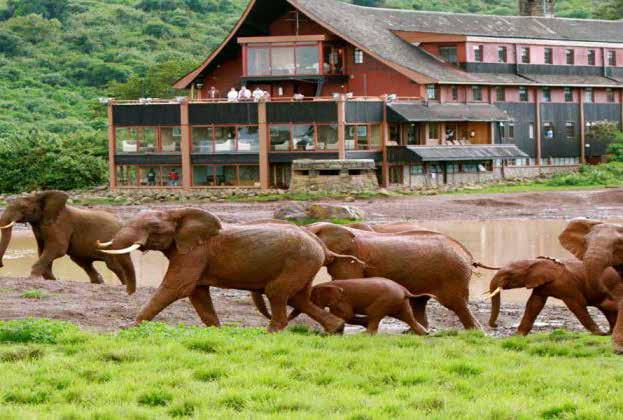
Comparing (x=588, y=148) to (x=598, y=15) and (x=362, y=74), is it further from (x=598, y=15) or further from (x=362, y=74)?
(x=598, y=15)

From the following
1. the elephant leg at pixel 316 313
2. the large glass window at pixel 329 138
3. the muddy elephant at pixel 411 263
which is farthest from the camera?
the large glass window at pixel 329 138

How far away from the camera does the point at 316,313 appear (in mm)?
15680

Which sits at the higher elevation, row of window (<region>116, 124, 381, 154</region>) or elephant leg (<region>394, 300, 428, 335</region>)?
row of window (<region>116, 124, 381, 154</region>)

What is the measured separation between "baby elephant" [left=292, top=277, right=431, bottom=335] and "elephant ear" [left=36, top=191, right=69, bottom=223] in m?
8.75

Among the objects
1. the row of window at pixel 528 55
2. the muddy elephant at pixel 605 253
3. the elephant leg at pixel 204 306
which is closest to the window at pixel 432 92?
the row of window at pixel 528 55

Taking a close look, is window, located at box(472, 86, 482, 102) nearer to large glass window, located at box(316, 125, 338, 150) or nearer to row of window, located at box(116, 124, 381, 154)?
row of window, located at box(116, 124, 381, 154)

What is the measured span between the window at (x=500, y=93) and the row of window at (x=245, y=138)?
33.0 ft

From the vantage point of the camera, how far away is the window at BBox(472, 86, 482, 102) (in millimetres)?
67438

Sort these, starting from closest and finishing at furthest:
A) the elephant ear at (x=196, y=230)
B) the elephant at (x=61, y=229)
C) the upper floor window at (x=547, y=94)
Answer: the elephant ear at (x=196, y=230), the elephant at (x=61, y=229), the upper floor window at (x=547, y=94)

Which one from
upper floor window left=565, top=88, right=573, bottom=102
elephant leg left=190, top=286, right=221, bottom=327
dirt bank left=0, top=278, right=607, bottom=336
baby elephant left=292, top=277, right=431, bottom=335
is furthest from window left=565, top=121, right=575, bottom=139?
baby elephant left=292, top=277, right=431, bottom=335

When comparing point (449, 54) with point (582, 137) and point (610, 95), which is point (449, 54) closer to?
point (582, 137)

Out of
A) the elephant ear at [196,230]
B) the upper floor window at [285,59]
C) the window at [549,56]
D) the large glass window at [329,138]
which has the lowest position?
the elephant ear at [196,230]

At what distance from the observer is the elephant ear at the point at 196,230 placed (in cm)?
1583

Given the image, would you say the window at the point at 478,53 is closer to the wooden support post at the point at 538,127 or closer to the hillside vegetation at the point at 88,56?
the wooden support post at the point at 538,127
